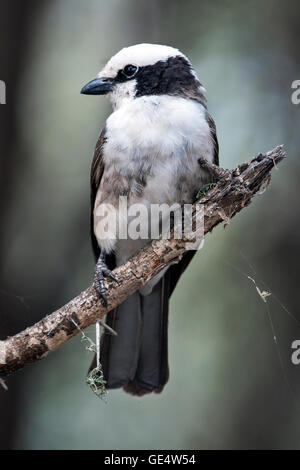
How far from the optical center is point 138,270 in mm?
2820

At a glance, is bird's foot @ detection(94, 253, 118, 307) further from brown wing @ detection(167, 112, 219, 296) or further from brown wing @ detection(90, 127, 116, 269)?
brown wing @ detection(167, 112, 219, 296)

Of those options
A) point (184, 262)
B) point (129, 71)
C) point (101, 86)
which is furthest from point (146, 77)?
point (184, 262)

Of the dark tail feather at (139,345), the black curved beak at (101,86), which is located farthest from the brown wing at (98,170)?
the dark tail feather at (139,345)

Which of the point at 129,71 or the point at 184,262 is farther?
the point at 184,262

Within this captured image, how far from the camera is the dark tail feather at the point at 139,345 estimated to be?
11.2ft

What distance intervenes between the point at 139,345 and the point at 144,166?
3.43ft

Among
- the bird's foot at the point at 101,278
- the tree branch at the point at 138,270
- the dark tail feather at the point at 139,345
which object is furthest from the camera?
the dark tail feather at the point at 139,345

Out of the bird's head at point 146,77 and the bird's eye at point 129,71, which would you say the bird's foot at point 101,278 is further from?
the bird's eye at point 129,71

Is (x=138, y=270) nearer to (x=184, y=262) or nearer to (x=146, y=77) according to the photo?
(x=184, y=262)

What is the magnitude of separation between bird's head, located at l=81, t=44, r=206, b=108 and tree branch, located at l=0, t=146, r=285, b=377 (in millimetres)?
564

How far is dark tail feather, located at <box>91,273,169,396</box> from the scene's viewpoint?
341 cm

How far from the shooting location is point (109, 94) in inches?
129

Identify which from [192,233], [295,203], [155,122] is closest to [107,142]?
[155,122]

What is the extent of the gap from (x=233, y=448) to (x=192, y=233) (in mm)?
1809
